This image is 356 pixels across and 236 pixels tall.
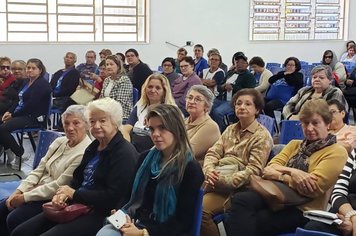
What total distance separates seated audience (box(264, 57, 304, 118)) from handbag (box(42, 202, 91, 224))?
433 centimetres

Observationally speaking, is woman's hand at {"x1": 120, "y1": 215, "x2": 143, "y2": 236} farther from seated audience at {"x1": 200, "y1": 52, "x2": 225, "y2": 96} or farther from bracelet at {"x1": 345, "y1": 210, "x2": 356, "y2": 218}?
seated audience at {"x1": 200, "y1": 52, "x2": 225, "y2": 96}

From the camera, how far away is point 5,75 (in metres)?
6.56

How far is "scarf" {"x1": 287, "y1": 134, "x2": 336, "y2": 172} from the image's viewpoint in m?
2.78

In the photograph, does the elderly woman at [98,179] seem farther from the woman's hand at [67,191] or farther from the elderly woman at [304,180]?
the elderly woman at [304,180]

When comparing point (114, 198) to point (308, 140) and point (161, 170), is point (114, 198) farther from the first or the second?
point (308, 140)

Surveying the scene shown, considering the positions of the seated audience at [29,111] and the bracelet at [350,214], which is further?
the seated audience at [29,111]

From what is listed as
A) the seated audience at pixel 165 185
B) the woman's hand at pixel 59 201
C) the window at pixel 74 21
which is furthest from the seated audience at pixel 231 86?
the window at pixel 74 21

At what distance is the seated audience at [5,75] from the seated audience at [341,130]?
4215mm

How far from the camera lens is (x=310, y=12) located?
12.7 meters

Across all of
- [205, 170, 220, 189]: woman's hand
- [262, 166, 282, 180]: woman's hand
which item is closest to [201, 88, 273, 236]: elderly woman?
[205, 170, 220, 189]: woman's hand

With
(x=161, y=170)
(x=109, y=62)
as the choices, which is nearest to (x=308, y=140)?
(x=161, y=170)

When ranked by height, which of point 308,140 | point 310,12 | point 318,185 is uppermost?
point 310,12

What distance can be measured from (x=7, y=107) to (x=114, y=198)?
3.94 m

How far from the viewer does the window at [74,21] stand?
387 inches
